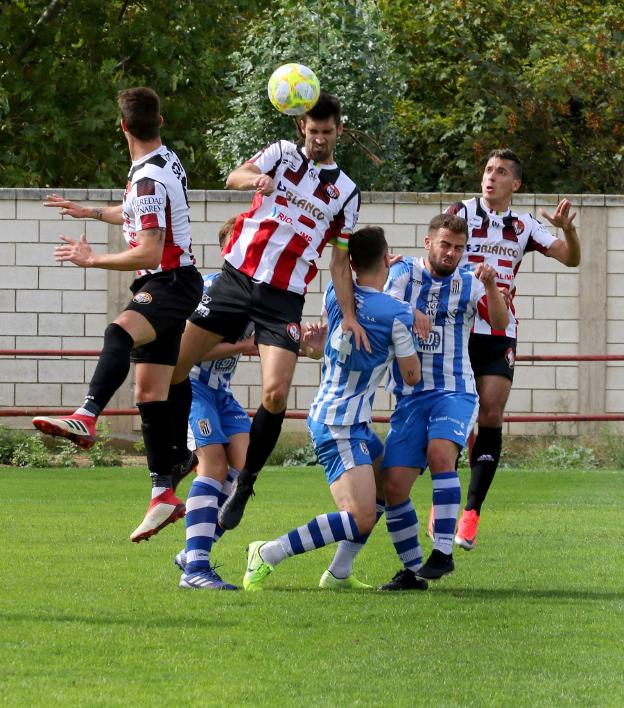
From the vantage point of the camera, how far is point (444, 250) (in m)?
8.02

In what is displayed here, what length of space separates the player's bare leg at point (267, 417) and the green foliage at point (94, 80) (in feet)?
56.4

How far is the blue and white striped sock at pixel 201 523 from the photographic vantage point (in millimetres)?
7434

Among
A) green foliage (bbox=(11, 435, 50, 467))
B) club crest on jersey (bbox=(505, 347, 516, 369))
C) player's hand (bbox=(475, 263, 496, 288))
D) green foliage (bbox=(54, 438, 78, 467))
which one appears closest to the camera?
player's hand (bbox=(475, 263, 496, 288))

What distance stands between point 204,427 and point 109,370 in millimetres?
622

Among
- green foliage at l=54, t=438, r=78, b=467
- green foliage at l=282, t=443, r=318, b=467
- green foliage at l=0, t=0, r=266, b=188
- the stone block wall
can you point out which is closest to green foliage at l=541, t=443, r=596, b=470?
the stone block wall

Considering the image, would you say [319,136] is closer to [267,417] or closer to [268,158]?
[268,158]

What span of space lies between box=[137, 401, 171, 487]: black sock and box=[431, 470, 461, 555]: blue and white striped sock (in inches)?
55.1

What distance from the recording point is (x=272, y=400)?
25.1 feet

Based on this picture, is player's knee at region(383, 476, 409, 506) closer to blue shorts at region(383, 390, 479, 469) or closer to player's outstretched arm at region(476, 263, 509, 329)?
blue shorts at region(383, 390, 479, 469)

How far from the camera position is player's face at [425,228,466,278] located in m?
7.99

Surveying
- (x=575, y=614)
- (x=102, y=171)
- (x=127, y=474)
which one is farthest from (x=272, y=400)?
(x=102, y=171)

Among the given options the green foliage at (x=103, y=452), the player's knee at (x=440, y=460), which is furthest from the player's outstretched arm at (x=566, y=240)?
the green foliage at (x=103, y=452)

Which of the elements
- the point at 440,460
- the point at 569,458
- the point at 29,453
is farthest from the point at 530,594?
the point at 29,453

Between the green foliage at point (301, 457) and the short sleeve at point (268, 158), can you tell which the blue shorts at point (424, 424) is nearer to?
the short sleeve at point (268, 158)
